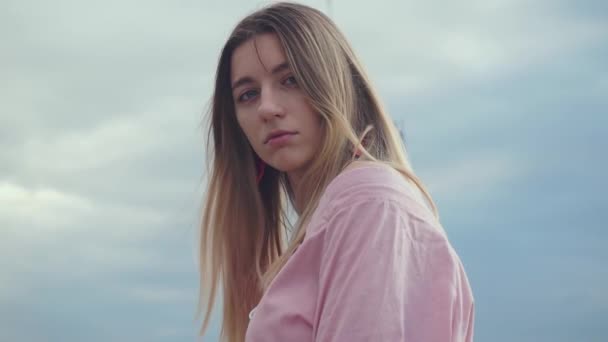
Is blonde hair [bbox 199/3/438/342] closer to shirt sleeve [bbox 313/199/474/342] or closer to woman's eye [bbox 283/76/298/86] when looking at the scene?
woman's eye [bbox 283/76/298/86]

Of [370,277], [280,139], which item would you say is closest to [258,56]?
[280,139]

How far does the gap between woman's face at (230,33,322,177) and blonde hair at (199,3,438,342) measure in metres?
0.04

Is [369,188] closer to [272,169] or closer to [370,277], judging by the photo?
[370,277]

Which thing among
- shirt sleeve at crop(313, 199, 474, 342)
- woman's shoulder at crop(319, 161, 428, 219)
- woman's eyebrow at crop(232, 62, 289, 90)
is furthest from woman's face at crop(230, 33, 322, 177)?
shirt sleeve at crop(313, 199, 474, 342)

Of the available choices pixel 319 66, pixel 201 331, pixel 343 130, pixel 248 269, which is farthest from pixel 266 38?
pixel 201 331

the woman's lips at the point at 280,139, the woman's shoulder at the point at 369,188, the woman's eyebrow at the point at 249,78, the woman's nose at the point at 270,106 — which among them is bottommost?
the woman's shoulder at the point at 369,188

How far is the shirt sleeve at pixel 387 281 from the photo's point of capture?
8.88ft

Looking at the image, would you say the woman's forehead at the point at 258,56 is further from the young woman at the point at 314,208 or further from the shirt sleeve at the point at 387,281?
the shirt sleeve at the point at 387,281

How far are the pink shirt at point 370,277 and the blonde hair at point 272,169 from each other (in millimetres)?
318

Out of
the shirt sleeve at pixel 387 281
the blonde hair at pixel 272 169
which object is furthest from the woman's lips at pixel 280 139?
the shirt sleeve at pixel 387 281

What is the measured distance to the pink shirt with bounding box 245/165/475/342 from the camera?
2.72 meters

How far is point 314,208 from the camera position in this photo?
11.3ft

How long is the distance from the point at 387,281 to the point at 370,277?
0.05 m

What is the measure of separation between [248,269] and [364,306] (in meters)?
1.72
